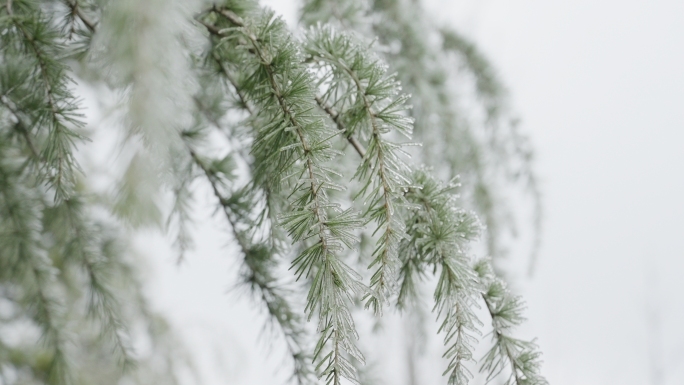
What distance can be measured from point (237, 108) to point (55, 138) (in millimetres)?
153

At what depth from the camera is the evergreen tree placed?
0.72ft

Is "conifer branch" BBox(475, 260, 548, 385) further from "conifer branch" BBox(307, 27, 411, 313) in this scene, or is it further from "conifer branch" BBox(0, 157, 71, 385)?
"conifer branch" BBox(0, 157, 71, 385)

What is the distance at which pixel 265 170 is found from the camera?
1.14 ft

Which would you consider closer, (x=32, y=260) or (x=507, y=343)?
(x=507, y=343)

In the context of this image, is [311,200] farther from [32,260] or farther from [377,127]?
[32,260]

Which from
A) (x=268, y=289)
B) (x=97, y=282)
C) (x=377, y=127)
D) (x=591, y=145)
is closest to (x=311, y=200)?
(x=377, y=127)

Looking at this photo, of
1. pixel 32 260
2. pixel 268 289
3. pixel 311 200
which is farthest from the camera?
pixel 32 260

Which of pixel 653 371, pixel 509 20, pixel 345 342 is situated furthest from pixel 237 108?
pixel 509 20

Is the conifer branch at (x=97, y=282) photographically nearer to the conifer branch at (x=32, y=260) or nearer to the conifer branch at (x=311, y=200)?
the conifer branch at (x=32, y=260)

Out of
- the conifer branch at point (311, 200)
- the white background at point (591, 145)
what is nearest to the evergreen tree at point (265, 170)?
the conifer branch at point (311, 200)

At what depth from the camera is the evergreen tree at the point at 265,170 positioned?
219 millimetres

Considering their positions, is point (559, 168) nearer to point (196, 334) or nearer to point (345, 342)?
point (196, 334)

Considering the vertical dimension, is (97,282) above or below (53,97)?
below

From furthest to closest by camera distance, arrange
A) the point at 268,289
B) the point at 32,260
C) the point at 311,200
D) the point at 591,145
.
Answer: the point at 591,145 < the point at 32,260 < the point at 268,289 < the point at 311,200
